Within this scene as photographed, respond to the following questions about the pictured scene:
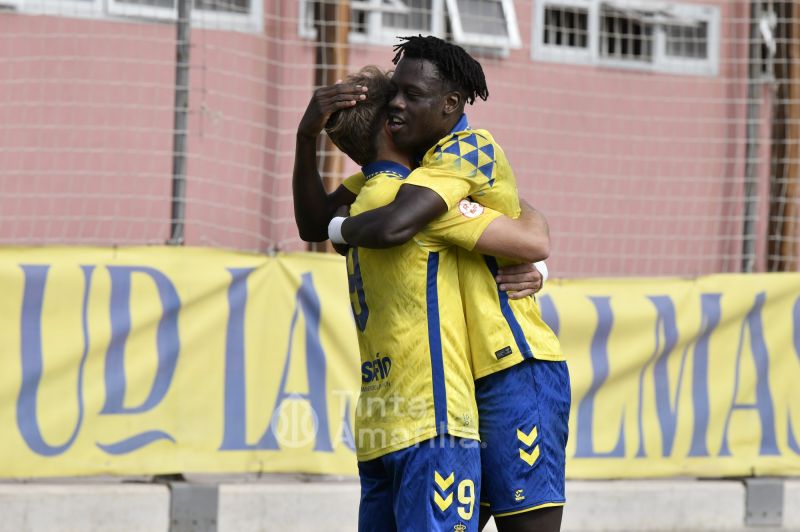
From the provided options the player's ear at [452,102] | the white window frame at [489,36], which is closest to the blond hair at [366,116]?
the player's ear at [452,102]

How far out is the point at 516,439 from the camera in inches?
132

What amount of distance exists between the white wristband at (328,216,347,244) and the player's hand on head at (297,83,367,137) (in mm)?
252

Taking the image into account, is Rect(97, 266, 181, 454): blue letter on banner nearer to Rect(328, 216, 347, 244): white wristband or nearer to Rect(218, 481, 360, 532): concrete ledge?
Rect(218, 481, 360, 532): concrete ledge

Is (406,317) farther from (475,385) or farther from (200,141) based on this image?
(200,141)

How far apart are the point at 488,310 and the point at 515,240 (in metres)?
0.21

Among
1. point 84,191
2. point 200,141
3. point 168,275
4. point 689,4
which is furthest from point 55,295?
point 689,4

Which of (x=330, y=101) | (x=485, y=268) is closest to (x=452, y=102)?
(x=330, y=101)

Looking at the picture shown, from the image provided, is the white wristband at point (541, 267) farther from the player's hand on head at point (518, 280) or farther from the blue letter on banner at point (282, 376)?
the blue letter on banner at point (282, 376)

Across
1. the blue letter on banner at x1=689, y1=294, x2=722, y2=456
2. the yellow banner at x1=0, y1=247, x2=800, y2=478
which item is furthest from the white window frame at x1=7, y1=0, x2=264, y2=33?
the blue letter on banner at x1=689, y1=294, x2=722, y2=456

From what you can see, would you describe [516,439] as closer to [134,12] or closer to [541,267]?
[541,267]

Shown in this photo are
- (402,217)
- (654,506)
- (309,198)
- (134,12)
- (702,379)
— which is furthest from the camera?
(134,12)

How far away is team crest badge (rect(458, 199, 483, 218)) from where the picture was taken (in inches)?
129

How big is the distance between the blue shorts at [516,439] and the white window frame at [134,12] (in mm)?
4046

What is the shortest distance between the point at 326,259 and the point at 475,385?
281 cm
